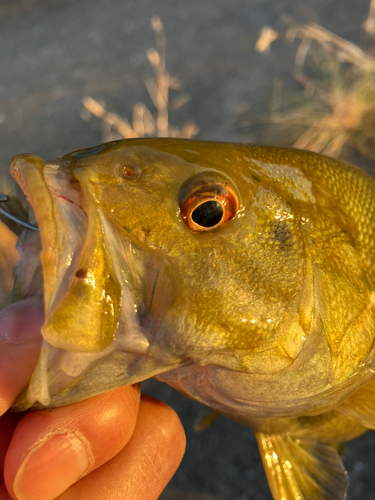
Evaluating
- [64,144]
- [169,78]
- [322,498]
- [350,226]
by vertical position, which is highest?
[350,226]

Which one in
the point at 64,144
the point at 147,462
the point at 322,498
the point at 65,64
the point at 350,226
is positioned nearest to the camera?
the point at 350,226

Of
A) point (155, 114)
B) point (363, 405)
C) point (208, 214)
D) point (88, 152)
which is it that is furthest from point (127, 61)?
point (363, 405)

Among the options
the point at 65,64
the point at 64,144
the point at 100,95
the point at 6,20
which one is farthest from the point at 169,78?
the point at 6,20

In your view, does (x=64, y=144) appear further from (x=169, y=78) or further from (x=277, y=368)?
(x=277, y=368)

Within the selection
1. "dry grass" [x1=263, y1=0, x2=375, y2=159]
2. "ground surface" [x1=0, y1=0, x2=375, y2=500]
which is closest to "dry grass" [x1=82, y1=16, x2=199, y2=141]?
"ground surface" [x1=0, y1=0, x2=375, y2=500]

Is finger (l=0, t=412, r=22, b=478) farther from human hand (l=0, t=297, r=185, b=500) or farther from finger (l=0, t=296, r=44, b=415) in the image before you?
finger (l=0, t=296, r=44, b=415)

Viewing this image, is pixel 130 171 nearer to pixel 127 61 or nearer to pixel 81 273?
pixel 81 273

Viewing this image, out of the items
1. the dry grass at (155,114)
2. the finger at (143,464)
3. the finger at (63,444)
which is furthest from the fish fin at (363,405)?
the dry grass at (155,114)
